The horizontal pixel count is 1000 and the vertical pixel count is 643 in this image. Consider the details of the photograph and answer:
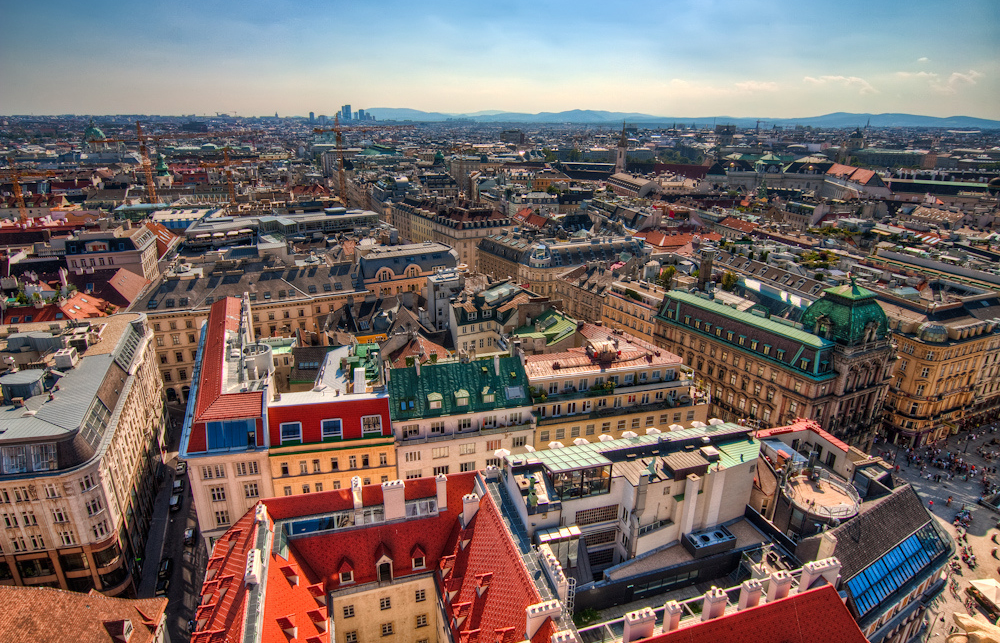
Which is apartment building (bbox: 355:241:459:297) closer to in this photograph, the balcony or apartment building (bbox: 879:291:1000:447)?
the balcony

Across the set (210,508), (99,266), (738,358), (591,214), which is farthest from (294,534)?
(591,214)

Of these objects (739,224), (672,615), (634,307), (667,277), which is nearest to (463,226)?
(667,277)

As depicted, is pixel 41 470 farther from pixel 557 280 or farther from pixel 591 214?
pixel 591 214

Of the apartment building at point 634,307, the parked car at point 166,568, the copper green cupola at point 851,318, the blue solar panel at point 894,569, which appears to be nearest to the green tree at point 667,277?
the apartment building at point 634,307

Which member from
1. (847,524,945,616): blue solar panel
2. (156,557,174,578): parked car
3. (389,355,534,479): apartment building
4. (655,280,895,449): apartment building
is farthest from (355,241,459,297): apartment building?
(847,524,945,616): blue solar panel

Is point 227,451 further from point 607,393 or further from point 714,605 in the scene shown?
point 714,605

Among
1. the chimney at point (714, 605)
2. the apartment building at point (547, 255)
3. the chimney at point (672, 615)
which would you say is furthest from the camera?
the apartment building at point (547, 255)

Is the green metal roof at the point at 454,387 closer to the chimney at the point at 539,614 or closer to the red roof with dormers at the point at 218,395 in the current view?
the red roof with dormers at the point at 218,395
